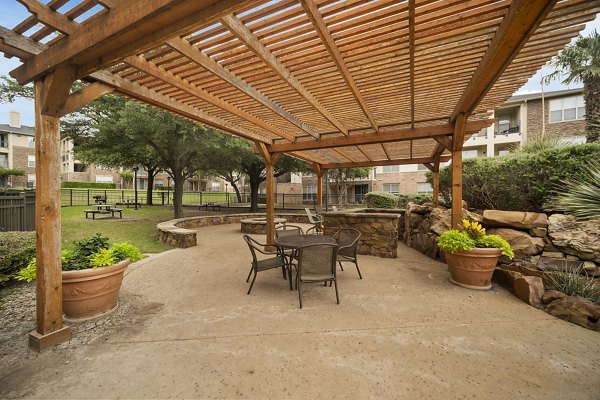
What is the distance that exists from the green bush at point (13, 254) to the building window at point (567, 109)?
27149mm

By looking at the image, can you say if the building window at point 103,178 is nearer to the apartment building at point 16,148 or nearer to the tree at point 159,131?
the apartment building at point 16,148

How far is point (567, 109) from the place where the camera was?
18.3m

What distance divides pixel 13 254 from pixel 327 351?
14.8 ft

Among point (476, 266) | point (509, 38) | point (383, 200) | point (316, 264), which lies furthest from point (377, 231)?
point (383, 200)

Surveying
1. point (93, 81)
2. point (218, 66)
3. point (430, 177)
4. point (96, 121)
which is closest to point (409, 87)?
point (218, 66)

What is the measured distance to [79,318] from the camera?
9.80ft

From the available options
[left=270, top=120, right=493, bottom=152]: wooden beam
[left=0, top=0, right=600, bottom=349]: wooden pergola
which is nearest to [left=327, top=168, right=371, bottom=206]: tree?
[left=270, top=120, right=493, bottom=152]: wooden beam

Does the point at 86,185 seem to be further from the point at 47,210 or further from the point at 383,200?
the point at 47,210

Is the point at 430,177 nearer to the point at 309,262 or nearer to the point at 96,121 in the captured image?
the point at 309,262

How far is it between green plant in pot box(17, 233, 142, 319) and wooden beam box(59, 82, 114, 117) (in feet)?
5.15

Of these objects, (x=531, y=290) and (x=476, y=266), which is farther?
(x=476, y=266)

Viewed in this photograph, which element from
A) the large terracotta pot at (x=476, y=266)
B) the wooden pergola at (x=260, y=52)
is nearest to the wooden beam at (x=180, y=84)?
the wooden pergola at (x=260, y=52)

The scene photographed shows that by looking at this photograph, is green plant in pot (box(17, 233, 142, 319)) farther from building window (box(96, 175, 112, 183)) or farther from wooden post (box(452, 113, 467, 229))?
building window (box(96, 175, 112, 183))

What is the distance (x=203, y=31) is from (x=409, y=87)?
2.75 metres
